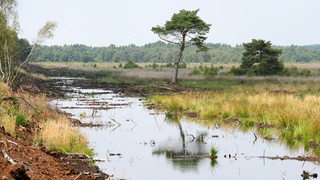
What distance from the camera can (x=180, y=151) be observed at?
1686cm

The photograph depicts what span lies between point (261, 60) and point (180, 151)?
46037 mm

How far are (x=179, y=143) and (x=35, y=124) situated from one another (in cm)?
565

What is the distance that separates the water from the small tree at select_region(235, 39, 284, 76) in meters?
37.1

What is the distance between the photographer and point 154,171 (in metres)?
13.7

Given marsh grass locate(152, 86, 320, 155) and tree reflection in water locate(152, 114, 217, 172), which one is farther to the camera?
marsh grass locate(152, 86, 320, 155)

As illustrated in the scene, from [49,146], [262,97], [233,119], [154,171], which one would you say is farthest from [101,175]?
[262,97]

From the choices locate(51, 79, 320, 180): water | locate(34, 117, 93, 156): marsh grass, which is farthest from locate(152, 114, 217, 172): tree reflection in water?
locate(34, 117, 93, 156): marsh grass

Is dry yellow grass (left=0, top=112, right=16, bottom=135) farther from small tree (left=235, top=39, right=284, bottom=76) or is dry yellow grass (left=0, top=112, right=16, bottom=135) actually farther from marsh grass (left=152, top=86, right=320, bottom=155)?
small tree (left=235, top=39, right=284, bottom=76)

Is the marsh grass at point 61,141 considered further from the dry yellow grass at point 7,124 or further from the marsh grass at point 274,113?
the marsh grass at point 274,113

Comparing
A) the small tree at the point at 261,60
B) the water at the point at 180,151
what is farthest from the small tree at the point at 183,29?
the water at the point at 180,151

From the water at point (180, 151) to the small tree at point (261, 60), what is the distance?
122 ft

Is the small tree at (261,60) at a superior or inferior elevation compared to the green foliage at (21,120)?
superior

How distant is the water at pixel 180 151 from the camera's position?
1347 centimetres

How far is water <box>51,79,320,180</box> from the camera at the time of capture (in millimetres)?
13469
